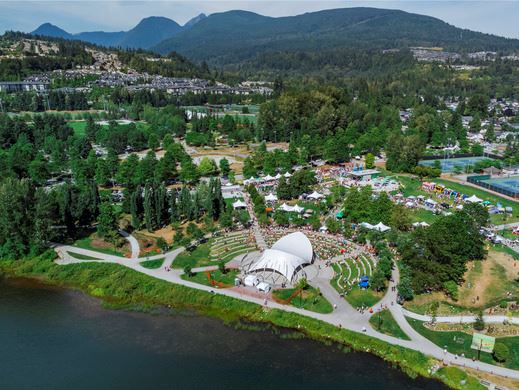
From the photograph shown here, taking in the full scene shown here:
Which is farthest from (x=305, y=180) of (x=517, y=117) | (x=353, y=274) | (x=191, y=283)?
(x=517, y=117)

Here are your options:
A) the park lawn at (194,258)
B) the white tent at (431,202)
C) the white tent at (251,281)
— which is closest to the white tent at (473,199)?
the white tent at (431,202)

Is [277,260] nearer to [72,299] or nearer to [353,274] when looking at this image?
[353,274]

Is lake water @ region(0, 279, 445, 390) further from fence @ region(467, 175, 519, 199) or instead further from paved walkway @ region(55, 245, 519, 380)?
fence @ region(467, 175, 519, 199)

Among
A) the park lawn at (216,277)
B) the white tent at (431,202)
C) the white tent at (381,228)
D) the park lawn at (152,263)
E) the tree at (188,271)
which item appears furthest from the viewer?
the white tent at (431,202)

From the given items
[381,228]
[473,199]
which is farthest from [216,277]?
[473,199]

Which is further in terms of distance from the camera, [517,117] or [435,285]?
[517,117]

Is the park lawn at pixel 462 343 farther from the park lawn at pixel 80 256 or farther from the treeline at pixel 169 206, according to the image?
the park lawn at pixel 80 256

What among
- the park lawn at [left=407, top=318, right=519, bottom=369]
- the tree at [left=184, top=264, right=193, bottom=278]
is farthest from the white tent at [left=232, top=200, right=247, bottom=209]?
the park lawn at [left=407, top=318, right=519, bottom=369]
